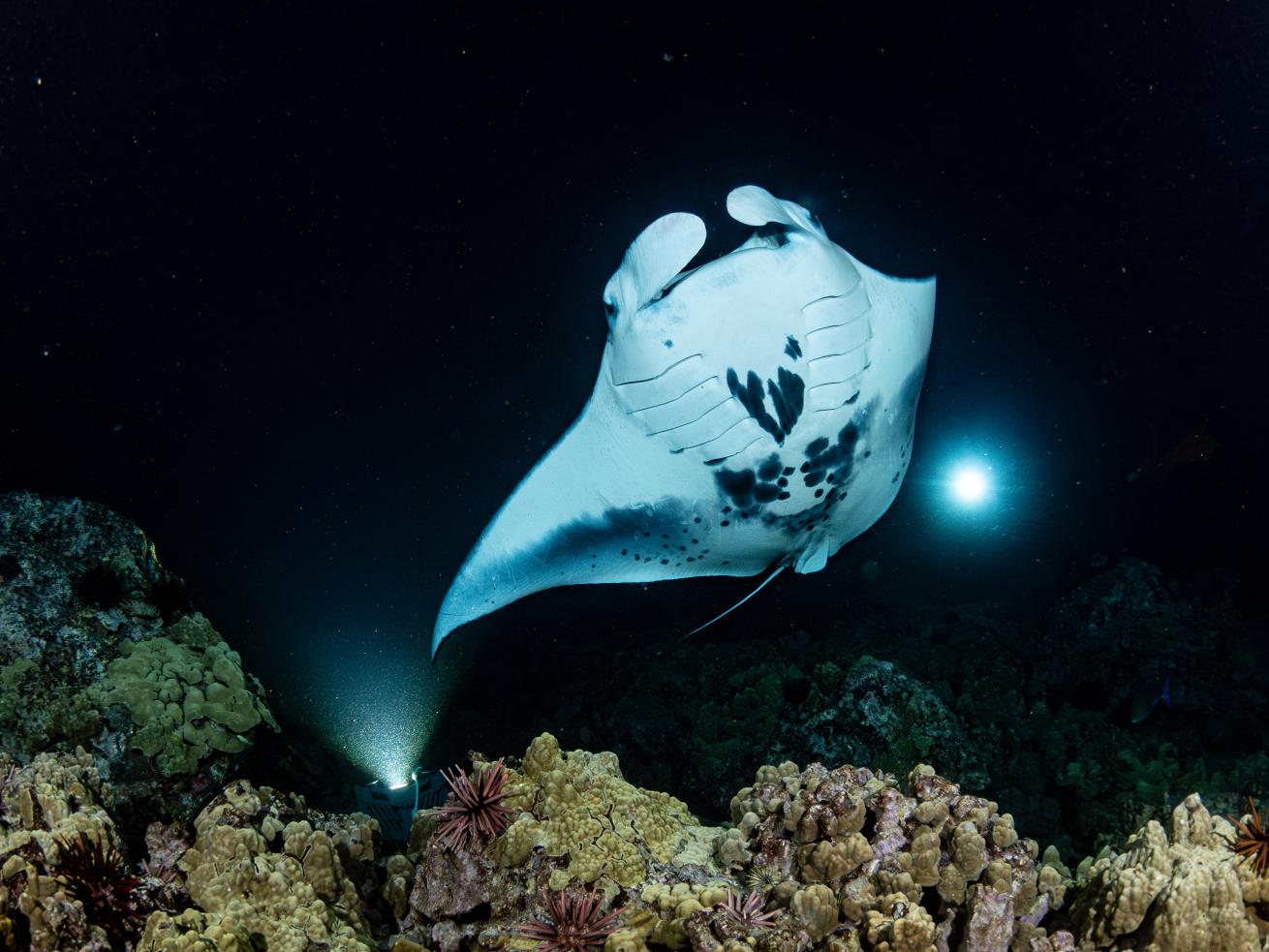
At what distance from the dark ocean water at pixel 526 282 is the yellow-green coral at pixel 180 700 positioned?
8.86 feet

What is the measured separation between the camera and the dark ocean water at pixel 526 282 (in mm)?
5988

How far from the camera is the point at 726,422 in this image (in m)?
2.91

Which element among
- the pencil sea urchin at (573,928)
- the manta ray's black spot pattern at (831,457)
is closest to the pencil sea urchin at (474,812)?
the pencil sea urchin at (573,928)

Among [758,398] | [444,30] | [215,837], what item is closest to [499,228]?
[444,30]

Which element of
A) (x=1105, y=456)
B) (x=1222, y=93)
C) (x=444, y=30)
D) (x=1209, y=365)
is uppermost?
(x=1222, y=93)

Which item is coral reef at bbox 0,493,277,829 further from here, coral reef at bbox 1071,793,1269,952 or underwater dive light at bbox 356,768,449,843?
coral reef at bbox 1071,793,1269,952

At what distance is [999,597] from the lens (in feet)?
24.4

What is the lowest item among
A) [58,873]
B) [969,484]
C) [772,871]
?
[772,871]

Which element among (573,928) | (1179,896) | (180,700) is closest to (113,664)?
(180,700)

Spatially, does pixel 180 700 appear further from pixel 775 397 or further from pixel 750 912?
pixel 775 397

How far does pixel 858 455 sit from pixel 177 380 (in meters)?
8.27

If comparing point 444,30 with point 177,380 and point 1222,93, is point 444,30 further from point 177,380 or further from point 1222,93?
point 1222,93

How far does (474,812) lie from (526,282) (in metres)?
6.70

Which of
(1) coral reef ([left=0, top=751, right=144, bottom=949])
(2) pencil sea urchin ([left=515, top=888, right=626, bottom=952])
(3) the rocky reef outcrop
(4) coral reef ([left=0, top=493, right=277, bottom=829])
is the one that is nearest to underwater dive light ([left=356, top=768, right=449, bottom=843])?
(4) coral reef ([left=0, top=493, right=277, bottom=829])
